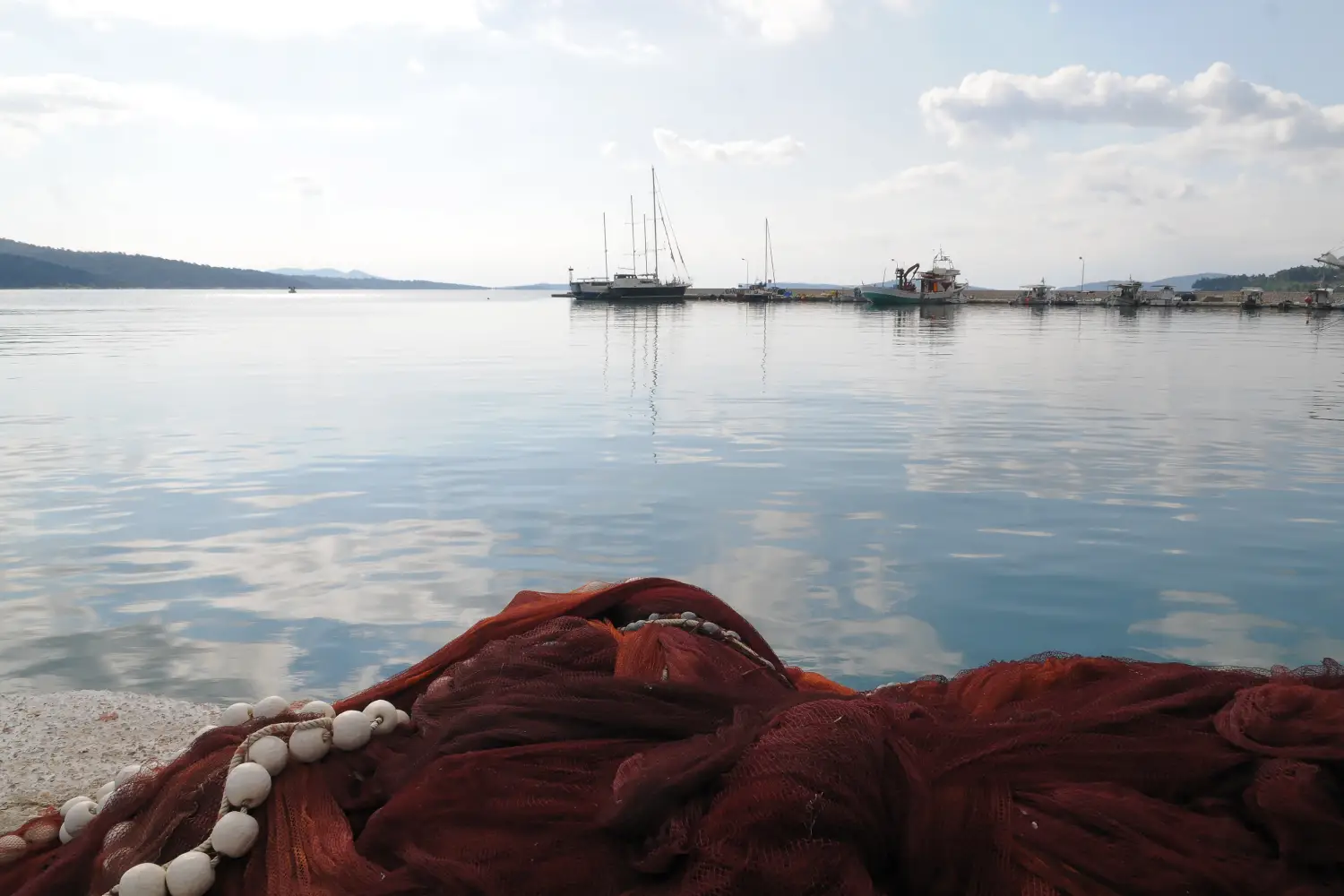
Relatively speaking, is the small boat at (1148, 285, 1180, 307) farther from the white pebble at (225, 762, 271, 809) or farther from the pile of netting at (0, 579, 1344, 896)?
the white pebble at (225, 762, 271, 809)

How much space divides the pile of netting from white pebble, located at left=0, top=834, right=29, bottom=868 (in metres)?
0.08

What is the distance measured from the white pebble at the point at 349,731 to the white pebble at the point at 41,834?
0.81 metres

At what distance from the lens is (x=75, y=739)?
3455 millimetres

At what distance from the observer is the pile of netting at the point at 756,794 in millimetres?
1513

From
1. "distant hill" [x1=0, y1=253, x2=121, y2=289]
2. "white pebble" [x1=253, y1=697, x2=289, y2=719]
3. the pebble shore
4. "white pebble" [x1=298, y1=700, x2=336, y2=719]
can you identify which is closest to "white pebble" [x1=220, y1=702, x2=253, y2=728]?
"white pebble" [x1=253, y1=697, x2=289, y2=719]

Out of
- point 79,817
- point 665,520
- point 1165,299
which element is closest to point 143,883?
point 79,817

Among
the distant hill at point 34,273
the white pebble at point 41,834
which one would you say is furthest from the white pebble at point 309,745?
the distant hill at point 34,273

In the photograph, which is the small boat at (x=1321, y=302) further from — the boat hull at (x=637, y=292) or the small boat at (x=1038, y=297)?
the boat hull at (x=637, y=292)

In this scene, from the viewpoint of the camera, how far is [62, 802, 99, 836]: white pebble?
209cm

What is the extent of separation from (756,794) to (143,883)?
3.60ft

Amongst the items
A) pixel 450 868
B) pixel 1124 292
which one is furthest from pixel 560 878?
pixel 1124 292

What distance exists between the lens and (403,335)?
42.6 meters

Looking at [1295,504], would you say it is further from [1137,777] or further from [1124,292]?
[1124,292]

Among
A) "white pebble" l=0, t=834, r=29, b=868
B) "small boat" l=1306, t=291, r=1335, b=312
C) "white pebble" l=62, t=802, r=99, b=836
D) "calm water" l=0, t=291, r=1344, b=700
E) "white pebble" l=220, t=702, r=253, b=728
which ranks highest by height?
"small boat" l=1306, t=291, r=1335, b=312
